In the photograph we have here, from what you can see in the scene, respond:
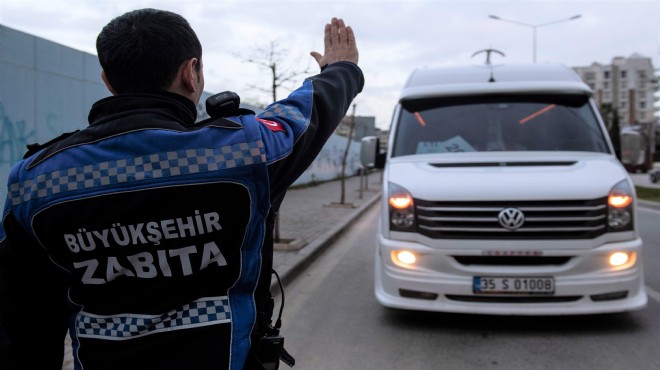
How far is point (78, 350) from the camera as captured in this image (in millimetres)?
1353

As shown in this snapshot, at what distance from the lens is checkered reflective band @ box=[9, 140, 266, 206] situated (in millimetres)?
1203

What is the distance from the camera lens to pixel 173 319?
4.19 feet

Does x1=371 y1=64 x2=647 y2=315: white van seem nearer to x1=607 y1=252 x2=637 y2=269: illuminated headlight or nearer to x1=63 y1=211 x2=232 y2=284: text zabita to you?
x1=607 y1=252 x2=637 y2=269: illuminated headlight

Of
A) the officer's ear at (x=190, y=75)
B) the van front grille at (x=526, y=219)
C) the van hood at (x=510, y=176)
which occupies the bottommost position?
the van front grille at (x=526, y=219)

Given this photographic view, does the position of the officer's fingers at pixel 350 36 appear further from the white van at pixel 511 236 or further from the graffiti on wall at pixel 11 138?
the graffiti on wall at pixel 11 138

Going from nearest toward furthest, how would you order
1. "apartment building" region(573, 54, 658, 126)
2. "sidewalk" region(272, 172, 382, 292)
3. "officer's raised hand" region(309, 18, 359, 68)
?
"officer's raised hand" region(309, 18, 359, 68) → "sidewalk" region(272, 172, 382, 292) → "apartment building" region(573, 54, 658, 126)

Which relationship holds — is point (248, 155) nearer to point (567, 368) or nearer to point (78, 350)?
point (78, 350)

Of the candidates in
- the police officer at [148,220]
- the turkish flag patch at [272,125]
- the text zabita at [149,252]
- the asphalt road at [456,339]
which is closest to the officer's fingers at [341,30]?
the police officer at [148,220]

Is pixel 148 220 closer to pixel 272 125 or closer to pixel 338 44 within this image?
pixel 272 125

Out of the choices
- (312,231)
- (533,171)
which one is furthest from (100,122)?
(312,231)

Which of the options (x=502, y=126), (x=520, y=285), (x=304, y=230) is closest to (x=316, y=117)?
(x=520, y=285)

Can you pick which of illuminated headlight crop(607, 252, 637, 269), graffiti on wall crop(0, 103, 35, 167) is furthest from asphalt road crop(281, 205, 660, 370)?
graffiti on wall crop(0, 103, 35, 167)

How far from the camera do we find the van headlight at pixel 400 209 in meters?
4.43

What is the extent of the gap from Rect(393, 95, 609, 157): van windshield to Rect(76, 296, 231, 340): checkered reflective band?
4178 mm
